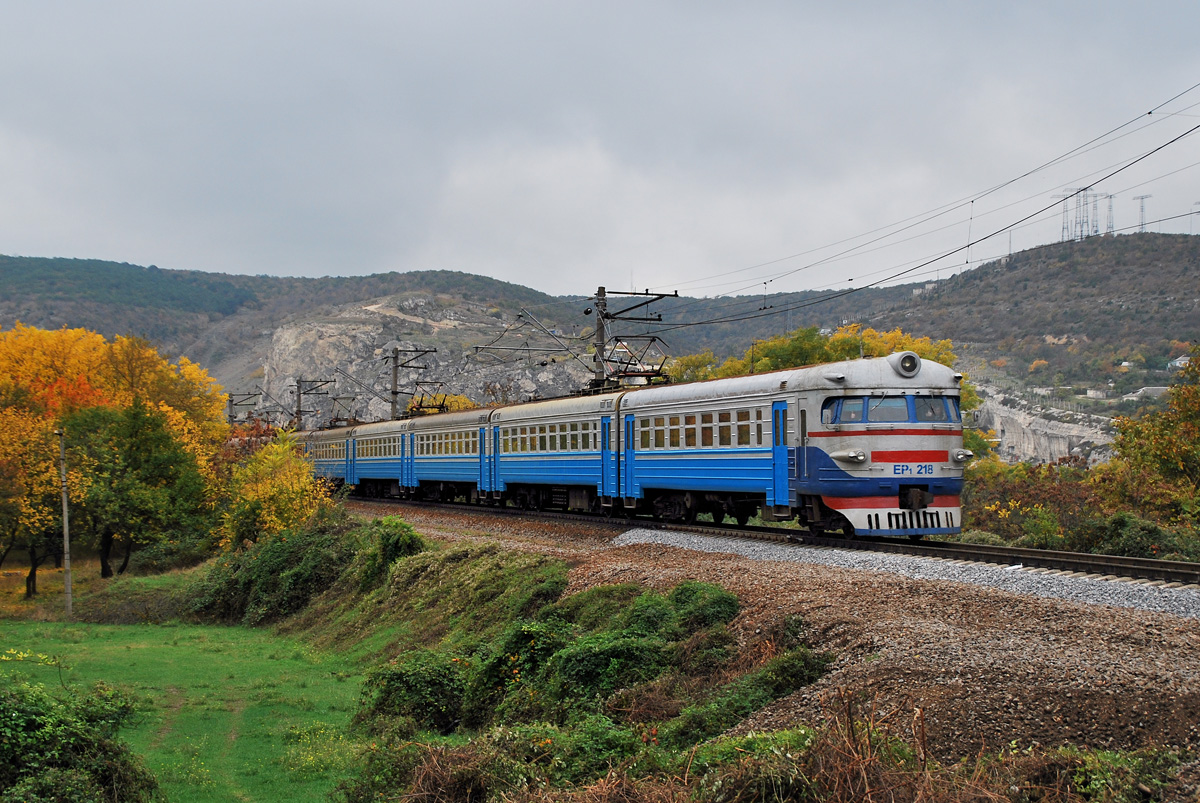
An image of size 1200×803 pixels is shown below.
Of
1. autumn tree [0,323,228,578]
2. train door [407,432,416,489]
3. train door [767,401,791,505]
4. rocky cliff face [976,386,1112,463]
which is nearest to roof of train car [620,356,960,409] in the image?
train door [767,401,791,505]

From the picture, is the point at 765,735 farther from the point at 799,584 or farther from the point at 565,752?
the point at 799,584

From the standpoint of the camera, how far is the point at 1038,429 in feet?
269

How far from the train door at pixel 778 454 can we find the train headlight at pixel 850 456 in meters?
1.37

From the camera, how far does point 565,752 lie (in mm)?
8508

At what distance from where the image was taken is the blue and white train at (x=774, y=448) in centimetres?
1772

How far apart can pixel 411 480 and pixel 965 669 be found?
35925mm

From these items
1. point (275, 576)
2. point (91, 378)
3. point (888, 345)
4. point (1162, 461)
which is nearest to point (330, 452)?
point (91, 378)

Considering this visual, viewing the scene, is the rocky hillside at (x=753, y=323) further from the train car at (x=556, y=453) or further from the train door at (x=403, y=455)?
the train door at (x=403, y=455)

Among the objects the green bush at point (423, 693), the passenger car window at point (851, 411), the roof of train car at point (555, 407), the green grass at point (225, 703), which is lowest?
the green grass at point (225, 703)

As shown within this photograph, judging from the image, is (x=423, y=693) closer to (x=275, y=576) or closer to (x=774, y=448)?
(x=774, y=448)

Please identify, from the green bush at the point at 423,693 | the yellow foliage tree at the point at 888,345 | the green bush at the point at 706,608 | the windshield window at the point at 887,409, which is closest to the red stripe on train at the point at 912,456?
the windshield window at the point at 887,409

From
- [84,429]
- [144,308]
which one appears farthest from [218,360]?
[84,429]

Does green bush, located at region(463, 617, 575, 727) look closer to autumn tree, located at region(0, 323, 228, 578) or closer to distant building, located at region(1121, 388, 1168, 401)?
autumn tree, located at region(0, 323, 228, 578)

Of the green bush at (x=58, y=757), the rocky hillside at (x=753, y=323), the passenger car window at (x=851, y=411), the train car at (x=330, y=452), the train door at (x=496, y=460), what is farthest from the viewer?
the rocky hillside at (x=753, y=323)
